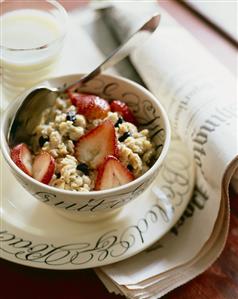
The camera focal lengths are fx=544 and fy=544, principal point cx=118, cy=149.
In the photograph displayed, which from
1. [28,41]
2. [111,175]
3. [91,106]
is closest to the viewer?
[111,175]

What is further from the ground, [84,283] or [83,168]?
[83,168]

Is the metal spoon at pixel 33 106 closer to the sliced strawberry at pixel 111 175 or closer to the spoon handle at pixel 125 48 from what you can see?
the spoon handle at pixel 125 48

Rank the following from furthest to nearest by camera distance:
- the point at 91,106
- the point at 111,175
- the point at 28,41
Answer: the point at 28,41
the point at 91,106
the point at 111,175

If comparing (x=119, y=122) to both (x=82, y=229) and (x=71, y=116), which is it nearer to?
(x=71, y=116)

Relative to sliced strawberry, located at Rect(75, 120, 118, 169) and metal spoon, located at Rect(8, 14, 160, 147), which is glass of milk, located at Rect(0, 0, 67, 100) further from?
sliced strawberry, located at Rect(75, 120, 118, 169)

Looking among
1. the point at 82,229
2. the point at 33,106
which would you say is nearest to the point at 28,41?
the point at 33,106

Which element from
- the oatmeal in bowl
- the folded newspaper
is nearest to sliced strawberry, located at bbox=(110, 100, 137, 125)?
the oatmeal in bowl

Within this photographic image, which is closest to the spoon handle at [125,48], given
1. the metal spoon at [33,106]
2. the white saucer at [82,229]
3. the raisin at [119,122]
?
the metal spoon at [33,106]
